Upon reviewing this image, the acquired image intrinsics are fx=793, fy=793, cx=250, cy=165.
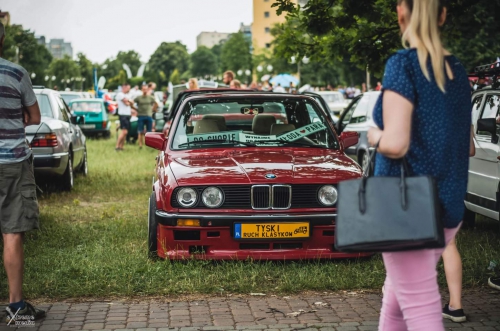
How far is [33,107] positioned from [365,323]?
2625 mm

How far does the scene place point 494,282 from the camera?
610cm

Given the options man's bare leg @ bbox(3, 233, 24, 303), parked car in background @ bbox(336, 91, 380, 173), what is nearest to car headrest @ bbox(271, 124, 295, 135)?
man's bare leg @ bbox(3, 233, 24, 303)

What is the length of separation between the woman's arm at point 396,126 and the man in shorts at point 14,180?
2958mm

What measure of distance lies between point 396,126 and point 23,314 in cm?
324

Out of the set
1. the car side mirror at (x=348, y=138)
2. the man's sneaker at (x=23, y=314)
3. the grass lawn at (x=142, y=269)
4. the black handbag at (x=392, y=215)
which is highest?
the black handbag at (x=392, y=215)

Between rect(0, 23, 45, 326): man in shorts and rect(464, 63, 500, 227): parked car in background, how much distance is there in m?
4.28

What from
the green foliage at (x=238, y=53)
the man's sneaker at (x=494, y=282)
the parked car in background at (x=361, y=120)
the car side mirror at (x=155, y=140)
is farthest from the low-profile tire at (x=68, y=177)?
the green foliage at (x=238, y=53)

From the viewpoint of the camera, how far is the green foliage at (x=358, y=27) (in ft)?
32.9

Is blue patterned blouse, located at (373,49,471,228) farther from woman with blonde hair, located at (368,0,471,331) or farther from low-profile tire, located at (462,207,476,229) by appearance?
low-profile tire, located at (462,207,476,229)

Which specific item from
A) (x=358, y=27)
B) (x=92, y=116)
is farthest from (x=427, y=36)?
(x=92, y=116)

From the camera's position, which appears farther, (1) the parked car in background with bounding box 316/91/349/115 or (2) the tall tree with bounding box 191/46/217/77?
(2) the tall tree with bounding box 191/46/217/77

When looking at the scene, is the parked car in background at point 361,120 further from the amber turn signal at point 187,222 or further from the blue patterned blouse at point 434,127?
the blue patterned blouse at point 434,127

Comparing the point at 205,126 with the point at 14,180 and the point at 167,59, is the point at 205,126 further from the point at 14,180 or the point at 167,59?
the point at 167,59

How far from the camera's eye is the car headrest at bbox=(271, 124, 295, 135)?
8016mm
